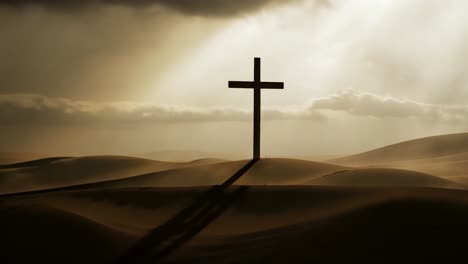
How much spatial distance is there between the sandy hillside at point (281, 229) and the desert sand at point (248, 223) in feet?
0.07

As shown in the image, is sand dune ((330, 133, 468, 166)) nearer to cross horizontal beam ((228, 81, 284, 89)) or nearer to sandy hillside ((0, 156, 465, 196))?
sandy hillside ((0, 156, 465, 196))

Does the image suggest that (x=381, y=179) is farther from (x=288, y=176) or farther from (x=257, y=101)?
(x=257, y=101)

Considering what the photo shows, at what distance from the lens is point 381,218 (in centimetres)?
1151

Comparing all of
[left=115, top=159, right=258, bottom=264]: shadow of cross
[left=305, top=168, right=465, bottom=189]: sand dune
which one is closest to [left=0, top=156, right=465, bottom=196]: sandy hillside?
[left=305, top=168, right=465, bottom=189]: sand dune

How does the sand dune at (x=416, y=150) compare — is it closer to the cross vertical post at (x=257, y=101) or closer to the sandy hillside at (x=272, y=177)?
the sandy hillside at (x=272, y=177)

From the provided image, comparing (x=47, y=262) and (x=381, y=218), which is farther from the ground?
(x=381, y=218)

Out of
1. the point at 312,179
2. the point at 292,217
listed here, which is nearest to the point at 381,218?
the point at 292,217

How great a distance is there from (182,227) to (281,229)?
2802 millimetres

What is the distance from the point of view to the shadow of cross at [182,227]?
442 inches

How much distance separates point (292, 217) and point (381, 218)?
9.69ft

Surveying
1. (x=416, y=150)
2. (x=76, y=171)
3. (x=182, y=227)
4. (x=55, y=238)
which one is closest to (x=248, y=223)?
(x=182, y=227)

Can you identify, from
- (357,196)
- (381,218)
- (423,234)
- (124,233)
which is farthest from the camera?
(357,196)

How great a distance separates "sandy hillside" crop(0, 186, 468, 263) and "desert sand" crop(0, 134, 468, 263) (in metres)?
0.02

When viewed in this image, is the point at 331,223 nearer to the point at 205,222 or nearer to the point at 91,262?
the point at 205,222
